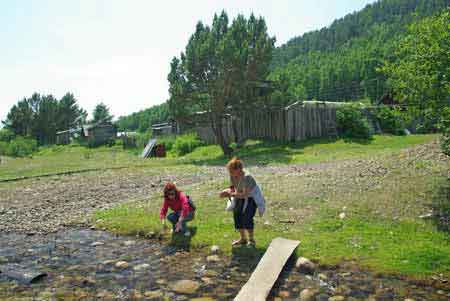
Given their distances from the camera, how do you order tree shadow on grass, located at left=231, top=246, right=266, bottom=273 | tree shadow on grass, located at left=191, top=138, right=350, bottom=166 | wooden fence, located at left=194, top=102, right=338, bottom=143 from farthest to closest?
1. wooden fence, located at left=194, top=102, right=338, bottom=143
2. tree shadow on grass, located at left=191, top=138, right=350, bottom=166
3. tree shadow on grass, located at left=231, top=246, right=266, bottom=273

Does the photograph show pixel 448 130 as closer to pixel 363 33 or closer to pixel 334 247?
pixel 334 247

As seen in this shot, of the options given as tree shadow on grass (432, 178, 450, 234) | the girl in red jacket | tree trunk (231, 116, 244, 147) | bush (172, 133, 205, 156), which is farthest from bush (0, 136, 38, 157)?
tree shadow on grass (432, 178, 450, 234)

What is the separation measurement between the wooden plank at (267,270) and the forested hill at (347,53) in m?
23.3

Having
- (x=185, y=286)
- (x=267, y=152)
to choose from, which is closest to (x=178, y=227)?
(x=185, y=286)

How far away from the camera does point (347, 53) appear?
411 feet

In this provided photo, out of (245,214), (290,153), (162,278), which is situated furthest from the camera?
(290,153)

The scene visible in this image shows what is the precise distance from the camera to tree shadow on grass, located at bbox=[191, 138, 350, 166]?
22427 millimetres

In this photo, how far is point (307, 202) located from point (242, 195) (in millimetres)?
3498

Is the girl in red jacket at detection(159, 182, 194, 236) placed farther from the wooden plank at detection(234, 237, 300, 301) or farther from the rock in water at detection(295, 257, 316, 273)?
the rock in water at detection(295, 257, 316, 273)

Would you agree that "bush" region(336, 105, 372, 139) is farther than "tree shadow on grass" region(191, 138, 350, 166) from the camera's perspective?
Yes

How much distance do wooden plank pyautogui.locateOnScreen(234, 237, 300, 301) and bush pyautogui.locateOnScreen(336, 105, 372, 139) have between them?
22.4 metres

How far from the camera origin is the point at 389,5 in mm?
167375

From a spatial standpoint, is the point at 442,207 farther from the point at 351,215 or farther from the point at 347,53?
the point at 347,53

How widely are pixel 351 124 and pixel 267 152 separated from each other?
7313mm
